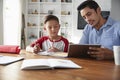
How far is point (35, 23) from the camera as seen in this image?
6.03m

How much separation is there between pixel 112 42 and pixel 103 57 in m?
0.37

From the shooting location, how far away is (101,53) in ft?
4.33

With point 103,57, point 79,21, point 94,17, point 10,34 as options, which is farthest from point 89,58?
point 79,21

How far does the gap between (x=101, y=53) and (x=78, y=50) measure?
0.16 m

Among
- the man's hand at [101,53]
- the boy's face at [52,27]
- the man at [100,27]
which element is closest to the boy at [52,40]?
the boy's face at [52,27]

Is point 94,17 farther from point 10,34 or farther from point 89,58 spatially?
point 10,34

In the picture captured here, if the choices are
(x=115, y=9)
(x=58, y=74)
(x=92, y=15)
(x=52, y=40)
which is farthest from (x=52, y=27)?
(x=115, y=9)

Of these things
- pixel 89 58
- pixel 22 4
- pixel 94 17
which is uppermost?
pixel 22 4

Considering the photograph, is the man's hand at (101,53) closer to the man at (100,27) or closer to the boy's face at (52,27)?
the man at (100,27)

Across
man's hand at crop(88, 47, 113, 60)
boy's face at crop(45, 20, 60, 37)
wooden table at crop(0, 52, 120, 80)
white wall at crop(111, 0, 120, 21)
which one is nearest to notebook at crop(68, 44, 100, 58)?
man's hand at crop(88, 47, 113, 60)

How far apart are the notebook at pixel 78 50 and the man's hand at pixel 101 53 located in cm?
4

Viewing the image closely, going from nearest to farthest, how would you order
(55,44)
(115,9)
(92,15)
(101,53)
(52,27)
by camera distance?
(101,53), (92,15), (52,27), (55,44), (115,9)

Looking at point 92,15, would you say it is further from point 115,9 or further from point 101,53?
point 115,9

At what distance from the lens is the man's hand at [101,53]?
51.8 inches
